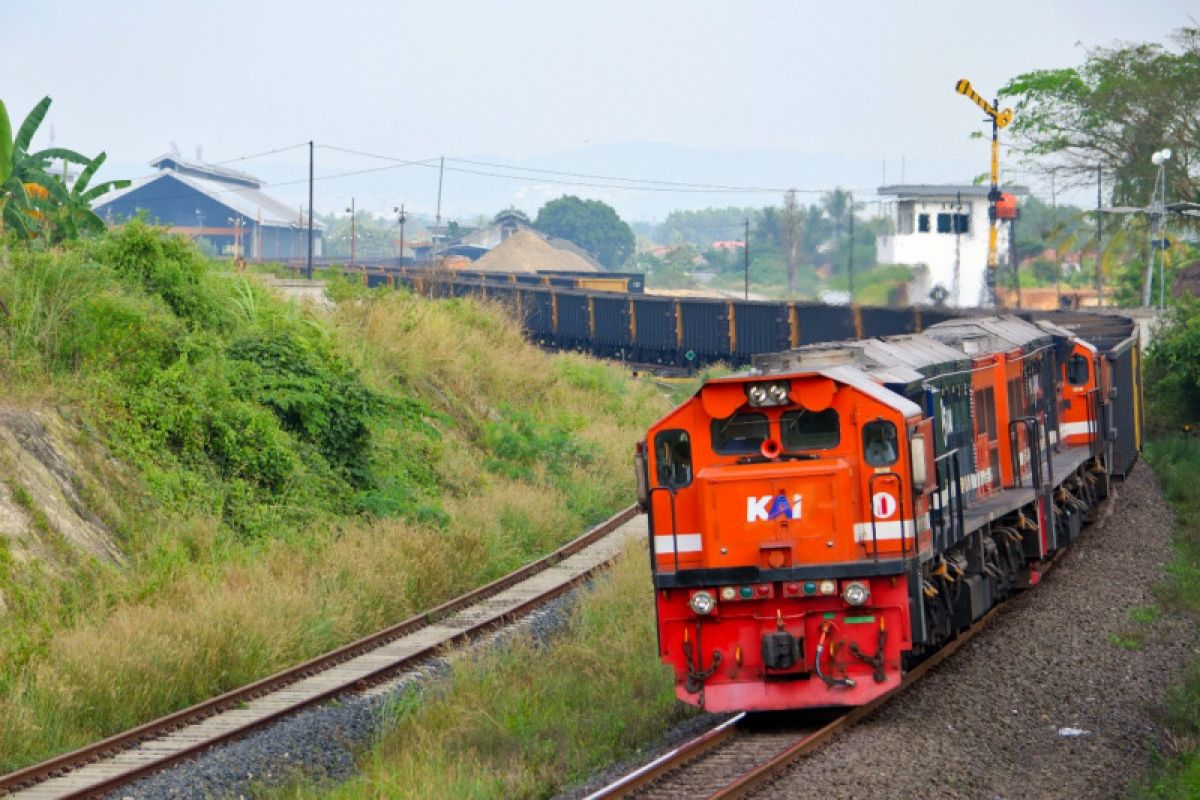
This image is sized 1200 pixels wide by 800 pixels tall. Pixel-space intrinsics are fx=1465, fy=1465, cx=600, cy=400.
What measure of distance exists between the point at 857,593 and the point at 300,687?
220 inches

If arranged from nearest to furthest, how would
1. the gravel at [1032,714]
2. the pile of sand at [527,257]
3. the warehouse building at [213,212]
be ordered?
the gravel at [1032,714] → the pile of sand at [527,257] → the warehouse building at [213,212]

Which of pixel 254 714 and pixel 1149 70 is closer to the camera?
pixel 254 714

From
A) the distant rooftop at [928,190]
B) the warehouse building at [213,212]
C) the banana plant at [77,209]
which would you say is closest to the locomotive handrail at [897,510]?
the banana plant at [77,209]

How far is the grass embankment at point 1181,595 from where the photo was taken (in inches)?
392

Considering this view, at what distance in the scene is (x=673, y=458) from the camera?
12000 mm

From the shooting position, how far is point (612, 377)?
127ft

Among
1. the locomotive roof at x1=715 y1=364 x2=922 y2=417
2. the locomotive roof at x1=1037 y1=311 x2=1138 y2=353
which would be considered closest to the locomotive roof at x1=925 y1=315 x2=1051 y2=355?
the locomotive roof at x1=1037 y1=311 x2=1138 y2=353

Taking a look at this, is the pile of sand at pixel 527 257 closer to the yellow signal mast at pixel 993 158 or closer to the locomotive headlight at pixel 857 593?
the yellow signal mast at pixel 993 158

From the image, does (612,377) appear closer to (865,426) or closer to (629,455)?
(629,455)

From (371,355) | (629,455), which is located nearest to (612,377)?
(629,455)

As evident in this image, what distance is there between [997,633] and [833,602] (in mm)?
4532

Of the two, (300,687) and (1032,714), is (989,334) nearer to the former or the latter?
(1032,714)

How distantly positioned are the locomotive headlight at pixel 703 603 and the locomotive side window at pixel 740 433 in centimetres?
115

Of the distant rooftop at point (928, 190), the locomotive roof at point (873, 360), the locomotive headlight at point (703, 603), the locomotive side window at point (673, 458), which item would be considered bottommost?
the locomotive headlight at point (703, 603)
